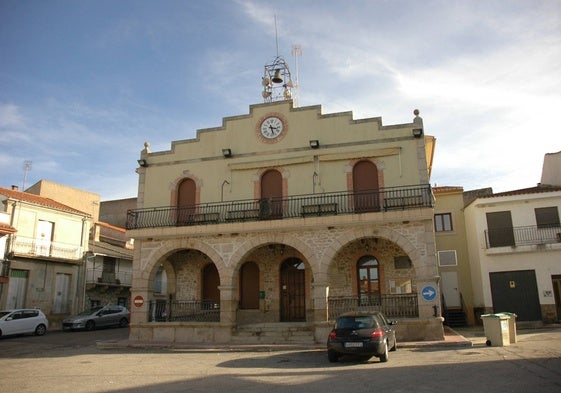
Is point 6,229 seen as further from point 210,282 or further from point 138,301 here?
point 210,282

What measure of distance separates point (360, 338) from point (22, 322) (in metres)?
17.0

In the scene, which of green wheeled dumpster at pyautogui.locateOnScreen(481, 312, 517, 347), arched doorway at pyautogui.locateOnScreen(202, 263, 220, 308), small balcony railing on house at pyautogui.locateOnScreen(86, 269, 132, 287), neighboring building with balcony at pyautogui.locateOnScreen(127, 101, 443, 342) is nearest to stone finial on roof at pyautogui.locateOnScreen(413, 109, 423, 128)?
neighboring building with balcony at pyautogui.locateOnScreen(127, 101, 443, 342)

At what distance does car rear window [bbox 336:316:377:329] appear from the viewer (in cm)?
1236

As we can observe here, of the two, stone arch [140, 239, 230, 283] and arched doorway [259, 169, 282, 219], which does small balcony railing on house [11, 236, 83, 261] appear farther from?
arched doorway [259, 169, 282, 219]

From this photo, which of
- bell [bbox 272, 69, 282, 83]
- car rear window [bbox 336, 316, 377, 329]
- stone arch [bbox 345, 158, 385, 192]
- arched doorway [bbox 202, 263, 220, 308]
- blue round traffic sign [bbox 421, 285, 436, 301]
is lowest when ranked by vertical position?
car rear window [bbox 336, 316, 377, 329]

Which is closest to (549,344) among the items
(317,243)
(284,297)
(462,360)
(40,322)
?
(462,360)

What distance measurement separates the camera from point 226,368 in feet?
38.3

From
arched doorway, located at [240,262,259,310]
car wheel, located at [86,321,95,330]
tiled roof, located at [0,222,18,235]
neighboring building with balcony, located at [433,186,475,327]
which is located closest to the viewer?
arched doorway, located at [240,262,259,310]

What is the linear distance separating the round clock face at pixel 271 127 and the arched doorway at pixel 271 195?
4.95 feet

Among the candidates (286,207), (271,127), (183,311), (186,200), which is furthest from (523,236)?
(183,311)

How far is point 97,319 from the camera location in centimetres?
2555

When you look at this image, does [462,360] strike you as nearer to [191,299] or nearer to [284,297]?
[284,297]

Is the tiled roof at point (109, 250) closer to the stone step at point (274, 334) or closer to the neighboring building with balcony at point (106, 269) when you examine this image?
the neighboring building with balcony at point (106, 269)

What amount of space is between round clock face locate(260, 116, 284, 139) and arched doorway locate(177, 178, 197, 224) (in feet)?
12.4
